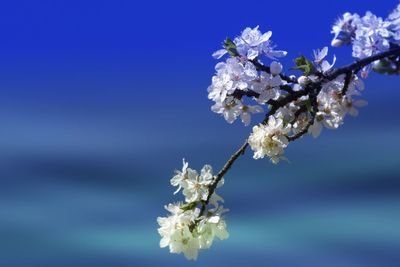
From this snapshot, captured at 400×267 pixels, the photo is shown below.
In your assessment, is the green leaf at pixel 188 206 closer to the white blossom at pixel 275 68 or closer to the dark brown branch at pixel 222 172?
the dark brown branch at pixel 222 172

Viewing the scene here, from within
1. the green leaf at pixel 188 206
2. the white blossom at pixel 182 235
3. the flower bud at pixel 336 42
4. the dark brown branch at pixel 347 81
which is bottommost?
the white blossom at pixel 182 235

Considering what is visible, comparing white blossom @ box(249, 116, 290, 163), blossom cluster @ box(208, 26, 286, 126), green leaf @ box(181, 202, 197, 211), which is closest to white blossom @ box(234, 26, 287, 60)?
blossom cluster @ box(208, 26, 286, 126)

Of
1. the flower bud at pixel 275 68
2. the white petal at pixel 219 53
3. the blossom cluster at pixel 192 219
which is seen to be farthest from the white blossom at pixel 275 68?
the blossom cluster at pixel 192 219

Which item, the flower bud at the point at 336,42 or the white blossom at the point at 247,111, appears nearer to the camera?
the flower bud at the point at 336,42

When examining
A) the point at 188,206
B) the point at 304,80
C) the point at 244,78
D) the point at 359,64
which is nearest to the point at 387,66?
the point at 359,64

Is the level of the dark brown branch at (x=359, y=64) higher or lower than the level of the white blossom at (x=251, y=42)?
lower

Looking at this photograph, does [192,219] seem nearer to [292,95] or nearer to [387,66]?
[292,95]

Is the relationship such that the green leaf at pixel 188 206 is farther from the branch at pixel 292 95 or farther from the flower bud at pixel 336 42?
the flower bud at pixel 336 42
